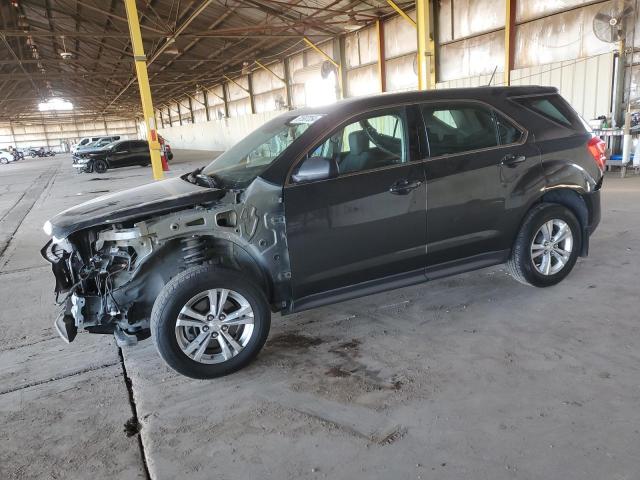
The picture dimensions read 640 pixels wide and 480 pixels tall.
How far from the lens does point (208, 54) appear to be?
24266 millimetres

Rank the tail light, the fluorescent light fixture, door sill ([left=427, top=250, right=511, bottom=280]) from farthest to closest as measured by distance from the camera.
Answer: the fluorescent light fixture < the tail light < door sill ([left=427, top=250, right=511, bottom=280])

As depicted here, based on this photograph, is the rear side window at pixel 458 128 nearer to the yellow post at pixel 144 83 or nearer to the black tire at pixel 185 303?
the black tire at pixel 185 303

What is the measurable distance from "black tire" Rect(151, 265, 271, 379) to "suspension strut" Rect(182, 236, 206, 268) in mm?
78

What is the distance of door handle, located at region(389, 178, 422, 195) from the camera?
3266mm

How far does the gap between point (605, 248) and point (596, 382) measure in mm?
2904

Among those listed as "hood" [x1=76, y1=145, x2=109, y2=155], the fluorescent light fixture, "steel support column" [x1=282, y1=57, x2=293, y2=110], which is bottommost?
"hood" [x1=76, y1=145, x2=109, y2=155]

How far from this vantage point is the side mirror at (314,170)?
119 inches

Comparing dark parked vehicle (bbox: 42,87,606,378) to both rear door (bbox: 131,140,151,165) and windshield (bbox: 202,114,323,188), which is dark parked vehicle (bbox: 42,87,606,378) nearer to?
windshield (bbox: 202,114,323,188)

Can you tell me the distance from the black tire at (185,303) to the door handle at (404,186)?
1166 millimetres

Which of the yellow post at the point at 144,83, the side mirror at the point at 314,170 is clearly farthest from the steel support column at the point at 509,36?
the side mirror at the point at 314,170

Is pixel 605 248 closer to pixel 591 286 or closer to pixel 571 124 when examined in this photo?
pixel 591 286

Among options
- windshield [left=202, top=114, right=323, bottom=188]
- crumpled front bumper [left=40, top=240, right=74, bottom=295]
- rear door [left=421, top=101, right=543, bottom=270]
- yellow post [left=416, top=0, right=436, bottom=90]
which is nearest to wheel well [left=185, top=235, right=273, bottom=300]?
windshield [left=202, top=114, right=323, bottom=188]

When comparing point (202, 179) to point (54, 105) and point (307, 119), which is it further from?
point (54, 105)

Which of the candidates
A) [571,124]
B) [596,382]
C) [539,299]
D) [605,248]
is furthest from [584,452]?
[605,248]
